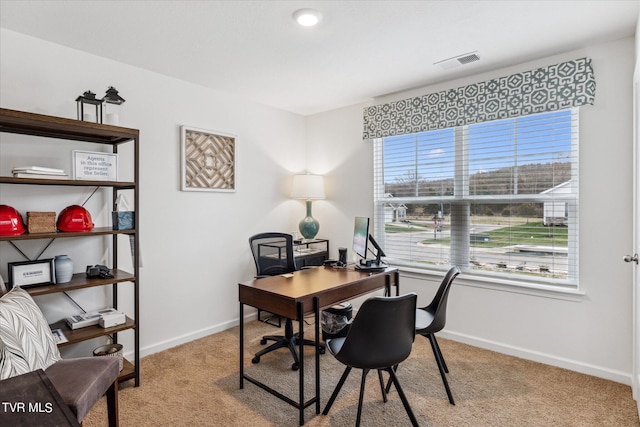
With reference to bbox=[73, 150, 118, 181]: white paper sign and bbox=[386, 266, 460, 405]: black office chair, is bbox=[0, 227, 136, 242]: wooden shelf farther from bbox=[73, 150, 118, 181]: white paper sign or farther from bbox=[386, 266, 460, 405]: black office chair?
bbox=[386, 266, 460, 405]: black office chair

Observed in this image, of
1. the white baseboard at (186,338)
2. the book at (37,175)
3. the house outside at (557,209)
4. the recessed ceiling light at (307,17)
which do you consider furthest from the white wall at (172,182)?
the house outside at (557,209)

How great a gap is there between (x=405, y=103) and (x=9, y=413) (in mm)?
3575

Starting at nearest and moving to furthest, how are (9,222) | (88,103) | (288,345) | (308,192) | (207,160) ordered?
1. (9,222)
2. (88,103)
3. (288,345)
4. (207,160)
5. (308,192)

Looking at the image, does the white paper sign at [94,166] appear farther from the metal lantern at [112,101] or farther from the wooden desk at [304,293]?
the wooden desk at [304,293]

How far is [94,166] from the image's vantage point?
96.9 inches

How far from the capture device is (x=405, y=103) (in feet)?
11.9

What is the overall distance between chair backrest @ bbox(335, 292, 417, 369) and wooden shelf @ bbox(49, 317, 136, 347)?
1.62 meters

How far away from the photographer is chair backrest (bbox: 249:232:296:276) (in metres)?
3.37

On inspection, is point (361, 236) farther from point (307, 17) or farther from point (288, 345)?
point (307, 17)

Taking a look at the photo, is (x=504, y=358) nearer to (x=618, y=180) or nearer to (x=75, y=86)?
(x=618, y=180)

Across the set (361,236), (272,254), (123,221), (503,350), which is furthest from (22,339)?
(503,350)

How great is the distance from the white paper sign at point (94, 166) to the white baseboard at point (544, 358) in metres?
3.14

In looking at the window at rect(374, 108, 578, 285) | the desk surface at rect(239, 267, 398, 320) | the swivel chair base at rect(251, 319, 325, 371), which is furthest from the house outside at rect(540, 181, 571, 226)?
the swivel chair base at rect(251, 319, 325, 371)

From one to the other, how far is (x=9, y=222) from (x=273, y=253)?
1.95 metres
